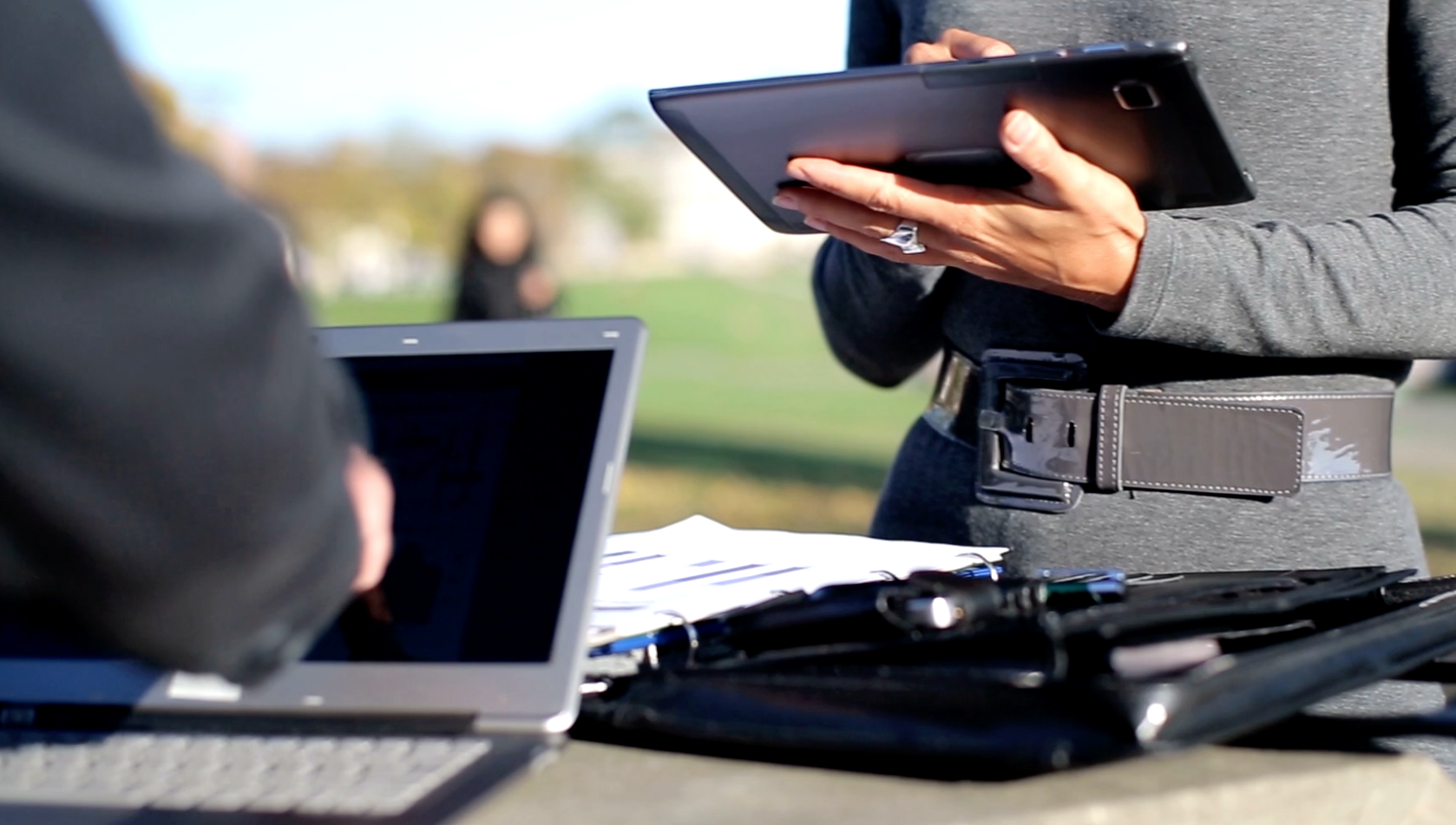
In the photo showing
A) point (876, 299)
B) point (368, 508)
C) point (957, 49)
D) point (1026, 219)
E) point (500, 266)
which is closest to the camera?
point (368, 508)

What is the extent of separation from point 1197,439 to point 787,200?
450 mm

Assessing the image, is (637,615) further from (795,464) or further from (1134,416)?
(795,464)

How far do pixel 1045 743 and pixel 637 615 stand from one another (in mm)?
348

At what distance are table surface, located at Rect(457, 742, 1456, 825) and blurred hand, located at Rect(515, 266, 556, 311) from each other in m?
8.77

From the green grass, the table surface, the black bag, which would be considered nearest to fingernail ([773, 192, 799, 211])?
the green grass

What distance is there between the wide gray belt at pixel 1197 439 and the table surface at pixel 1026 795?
1.51 ft

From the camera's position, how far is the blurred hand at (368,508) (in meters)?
0.78

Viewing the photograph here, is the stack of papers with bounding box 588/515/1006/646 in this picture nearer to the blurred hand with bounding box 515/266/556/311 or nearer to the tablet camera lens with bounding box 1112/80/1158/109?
the tablet camera lens with bounding box 1112/80/1158/109

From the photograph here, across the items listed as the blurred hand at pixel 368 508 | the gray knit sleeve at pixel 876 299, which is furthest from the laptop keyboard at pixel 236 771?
the gray knit sleeve at pixel 876 299

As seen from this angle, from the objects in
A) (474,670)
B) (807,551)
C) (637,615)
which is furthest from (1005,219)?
(474,670)

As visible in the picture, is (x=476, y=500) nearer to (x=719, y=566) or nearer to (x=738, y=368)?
(x=719, y=566)

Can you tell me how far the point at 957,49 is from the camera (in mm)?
1324

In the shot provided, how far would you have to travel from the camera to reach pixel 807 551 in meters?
1.27

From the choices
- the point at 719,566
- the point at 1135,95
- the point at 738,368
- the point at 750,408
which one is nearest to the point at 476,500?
the point at 719,566
